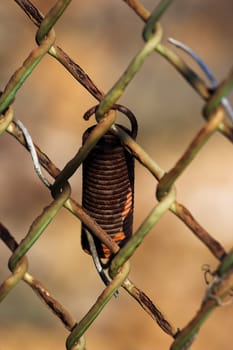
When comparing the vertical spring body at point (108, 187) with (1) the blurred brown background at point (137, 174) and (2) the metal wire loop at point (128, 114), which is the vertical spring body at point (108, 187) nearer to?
(2) the metal wire loop at point (128, 114)

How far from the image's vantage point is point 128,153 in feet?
4.02

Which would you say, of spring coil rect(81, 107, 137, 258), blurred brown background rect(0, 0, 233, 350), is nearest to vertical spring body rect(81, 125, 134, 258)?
spring coil rect(81, 107, 137, 258)

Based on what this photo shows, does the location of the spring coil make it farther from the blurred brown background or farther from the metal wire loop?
the blurred brown background

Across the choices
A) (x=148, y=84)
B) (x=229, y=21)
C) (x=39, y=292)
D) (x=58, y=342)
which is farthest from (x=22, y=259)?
(x=229, y=21)

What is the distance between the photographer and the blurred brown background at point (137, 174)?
8.14ft

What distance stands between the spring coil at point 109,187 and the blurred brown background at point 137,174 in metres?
1.23

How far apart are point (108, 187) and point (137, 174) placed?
1645 mm

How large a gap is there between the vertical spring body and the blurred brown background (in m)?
1.23

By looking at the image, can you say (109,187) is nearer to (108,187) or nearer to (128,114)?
(108,187)

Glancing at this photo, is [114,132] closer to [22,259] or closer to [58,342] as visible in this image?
[22,259]

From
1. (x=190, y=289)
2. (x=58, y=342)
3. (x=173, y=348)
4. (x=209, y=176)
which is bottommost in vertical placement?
(x=58, y=342)

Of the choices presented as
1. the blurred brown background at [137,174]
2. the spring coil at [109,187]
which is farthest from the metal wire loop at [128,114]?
the blurred brown background at [137,174]

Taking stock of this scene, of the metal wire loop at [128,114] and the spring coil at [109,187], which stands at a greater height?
the metal wire loop at [128,114]

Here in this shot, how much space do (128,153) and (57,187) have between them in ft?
0.41
